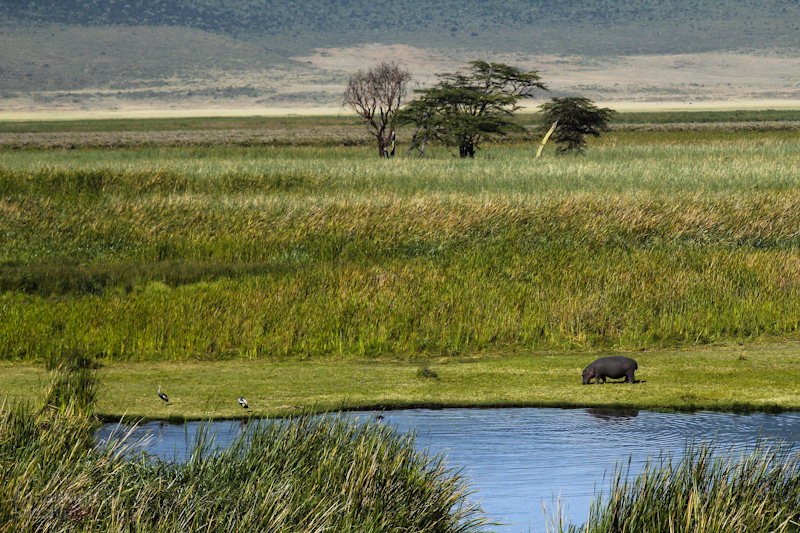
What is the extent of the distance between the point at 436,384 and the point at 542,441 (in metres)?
3.13

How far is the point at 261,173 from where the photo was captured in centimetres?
3959

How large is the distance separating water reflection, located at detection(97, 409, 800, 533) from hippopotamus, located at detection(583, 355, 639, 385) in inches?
47.7

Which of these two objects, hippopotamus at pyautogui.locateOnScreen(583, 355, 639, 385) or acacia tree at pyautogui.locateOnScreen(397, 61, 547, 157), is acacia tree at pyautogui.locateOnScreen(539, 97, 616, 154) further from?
hippopotamus at pyautogui.locateOnScreen(583, 355, 639, 385)

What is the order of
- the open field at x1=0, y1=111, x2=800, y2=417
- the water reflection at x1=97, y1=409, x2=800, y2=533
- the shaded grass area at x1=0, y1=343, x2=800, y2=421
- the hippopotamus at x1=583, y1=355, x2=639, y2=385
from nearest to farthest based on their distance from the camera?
the water reflection at x1=97, y1=409, x2=800, y2=533 → the shaded grass area at x1=0, y1=343, x2=800, y2=421 → the hippopotamus at x1=583, y1=355, x2=639, y2=385 → the open field at x1=0, y1=111, x2=800, y2=417

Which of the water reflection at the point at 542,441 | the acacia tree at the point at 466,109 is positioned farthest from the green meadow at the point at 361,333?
the acacia tree at the point at 466,109

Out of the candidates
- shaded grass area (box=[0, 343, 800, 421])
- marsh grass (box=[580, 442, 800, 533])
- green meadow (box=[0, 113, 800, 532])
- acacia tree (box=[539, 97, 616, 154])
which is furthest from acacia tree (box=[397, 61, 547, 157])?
marsh grass (box=[580, 442, 800, 533])

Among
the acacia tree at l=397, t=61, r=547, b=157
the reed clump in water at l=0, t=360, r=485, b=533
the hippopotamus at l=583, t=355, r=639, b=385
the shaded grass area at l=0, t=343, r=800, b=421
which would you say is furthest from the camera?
the acacia tree at l=397, t=61, r=547, b=157

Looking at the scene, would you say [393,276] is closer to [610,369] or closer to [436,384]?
[436,384]

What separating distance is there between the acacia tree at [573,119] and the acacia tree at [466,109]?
205 centimetres

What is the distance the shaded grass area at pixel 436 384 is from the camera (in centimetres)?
1172

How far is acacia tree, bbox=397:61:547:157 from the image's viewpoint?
58.7m

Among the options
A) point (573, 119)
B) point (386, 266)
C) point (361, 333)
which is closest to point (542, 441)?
point (361, 333)

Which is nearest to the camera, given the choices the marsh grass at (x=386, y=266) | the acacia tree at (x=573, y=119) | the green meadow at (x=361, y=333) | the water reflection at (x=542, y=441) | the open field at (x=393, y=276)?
the green meadow at (x=361, y=333)

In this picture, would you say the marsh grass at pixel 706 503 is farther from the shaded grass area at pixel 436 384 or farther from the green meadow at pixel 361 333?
the shaded grass area at pixel 436 384
